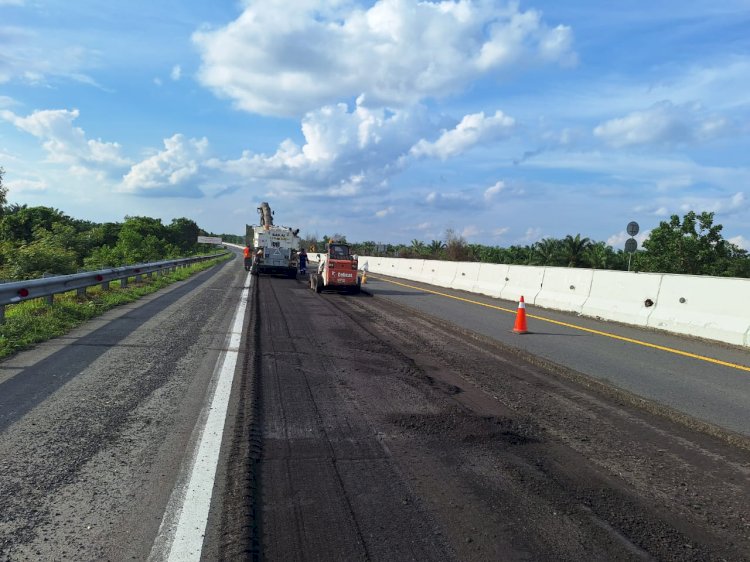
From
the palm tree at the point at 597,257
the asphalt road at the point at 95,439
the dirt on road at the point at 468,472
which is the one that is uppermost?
the palm tree at the point at 597,257

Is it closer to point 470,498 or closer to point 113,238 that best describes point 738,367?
Result: point 470,498

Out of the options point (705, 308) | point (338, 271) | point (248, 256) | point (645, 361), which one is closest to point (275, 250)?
point (248, 256)

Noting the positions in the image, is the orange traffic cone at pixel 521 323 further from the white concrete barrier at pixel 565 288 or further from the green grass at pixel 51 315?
the green grass at pixel 51 315

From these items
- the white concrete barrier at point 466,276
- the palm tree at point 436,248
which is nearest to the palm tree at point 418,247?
the palm tree at point 436,248

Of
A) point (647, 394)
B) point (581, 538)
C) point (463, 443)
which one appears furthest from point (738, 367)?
point (581, 538)

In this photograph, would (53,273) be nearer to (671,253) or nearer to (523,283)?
(523,283)

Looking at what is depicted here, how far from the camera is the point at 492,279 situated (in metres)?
22.1

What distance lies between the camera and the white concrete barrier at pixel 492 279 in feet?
69.8

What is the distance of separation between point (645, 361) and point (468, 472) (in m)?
6.13

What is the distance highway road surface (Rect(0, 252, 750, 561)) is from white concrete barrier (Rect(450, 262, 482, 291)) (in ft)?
49.2

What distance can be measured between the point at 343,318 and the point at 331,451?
9219 millimetres

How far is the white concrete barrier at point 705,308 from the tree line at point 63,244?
1668 cm

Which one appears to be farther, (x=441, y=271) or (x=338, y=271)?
(x=441, y=271)

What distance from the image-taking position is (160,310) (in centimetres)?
1355
